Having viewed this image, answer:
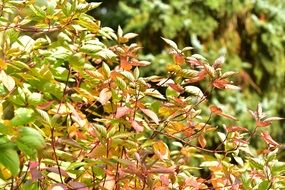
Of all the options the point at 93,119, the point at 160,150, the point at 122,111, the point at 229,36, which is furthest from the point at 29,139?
the point at 229,36

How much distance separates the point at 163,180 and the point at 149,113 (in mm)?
213

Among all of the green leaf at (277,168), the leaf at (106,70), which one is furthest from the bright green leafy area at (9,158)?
the green leaf at (277,168)

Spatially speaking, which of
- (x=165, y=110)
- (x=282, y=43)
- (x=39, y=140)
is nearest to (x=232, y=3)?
(x=282, y=43)

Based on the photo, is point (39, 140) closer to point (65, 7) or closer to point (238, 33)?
point (65, 7)

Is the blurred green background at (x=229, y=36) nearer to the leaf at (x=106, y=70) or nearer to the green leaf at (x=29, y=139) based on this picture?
the leaf at (x=106, y=70)

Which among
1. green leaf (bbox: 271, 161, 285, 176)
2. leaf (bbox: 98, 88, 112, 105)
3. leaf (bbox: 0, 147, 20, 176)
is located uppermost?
leaf (bbox: 0, 147, 20, 176)

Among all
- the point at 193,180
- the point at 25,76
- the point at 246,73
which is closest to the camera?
the point at 25,76

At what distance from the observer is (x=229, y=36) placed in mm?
6684

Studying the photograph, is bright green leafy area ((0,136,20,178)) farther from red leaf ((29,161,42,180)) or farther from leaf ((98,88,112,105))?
leaf ((98,88,112,105))

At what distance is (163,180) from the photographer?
1.71m

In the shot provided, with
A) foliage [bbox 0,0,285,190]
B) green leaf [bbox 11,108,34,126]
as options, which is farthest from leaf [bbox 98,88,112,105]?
green leaf [bbox 11,108,34,126]

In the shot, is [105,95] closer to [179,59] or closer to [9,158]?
[179,59]

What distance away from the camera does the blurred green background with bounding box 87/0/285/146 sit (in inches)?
246

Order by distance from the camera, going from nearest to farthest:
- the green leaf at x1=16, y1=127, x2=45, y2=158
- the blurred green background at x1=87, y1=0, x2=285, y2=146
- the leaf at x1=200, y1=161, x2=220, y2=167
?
1. the green leaf at x1=16, y1=127, x2=45, y2=158
2. the leaf at x1=200, y1=161, x2=220, y2=167
3. the blurred green background at x1=87, y1=0, x2=285, y2=146
